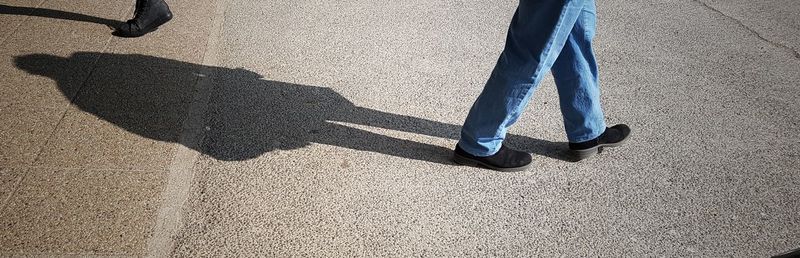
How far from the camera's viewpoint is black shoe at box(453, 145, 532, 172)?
8.86 ft

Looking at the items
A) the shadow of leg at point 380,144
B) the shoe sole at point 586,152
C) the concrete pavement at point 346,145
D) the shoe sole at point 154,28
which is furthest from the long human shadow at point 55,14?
the shoe sole at point 586,152

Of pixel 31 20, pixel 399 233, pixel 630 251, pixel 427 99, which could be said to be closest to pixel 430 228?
pixel 399 233

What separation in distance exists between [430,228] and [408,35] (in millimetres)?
2312

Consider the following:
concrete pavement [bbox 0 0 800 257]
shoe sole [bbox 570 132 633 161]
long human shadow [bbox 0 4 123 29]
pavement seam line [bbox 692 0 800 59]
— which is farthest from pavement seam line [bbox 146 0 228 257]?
pavement seam line [bbox 692 0 800 59]

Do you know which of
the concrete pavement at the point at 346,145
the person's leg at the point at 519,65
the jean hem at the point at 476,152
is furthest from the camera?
the jean hem at the point at 476,152

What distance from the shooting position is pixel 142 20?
374 centimetres

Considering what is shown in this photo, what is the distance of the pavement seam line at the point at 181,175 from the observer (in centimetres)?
214

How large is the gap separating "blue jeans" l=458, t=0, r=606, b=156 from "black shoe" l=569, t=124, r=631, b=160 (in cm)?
5

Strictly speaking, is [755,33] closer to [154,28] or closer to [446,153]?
[446,153]

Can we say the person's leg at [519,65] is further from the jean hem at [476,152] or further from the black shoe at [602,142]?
Result: the black shoe at [602,142]

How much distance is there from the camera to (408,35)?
4246 millimetres

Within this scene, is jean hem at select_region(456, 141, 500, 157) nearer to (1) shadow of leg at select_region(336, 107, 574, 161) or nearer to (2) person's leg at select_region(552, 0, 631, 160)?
(1) shadow of leg at select_region(336, 107, 574, 161)

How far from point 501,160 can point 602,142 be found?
676 millimetres

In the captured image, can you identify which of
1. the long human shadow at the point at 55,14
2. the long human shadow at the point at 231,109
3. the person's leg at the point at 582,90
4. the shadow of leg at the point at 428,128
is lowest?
the long human shadow at the point at 55,14
